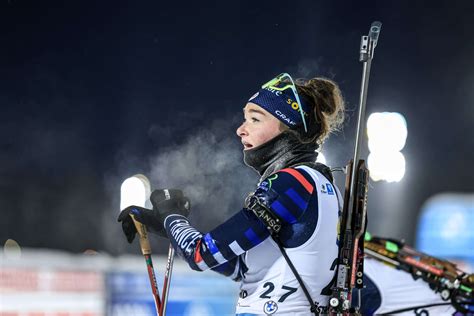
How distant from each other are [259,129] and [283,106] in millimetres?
81

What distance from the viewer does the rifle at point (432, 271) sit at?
3562 millimetres

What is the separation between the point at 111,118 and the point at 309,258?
2496 mm

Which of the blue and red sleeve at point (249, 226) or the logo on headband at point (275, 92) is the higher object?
the logo on headband at point (275, 92)

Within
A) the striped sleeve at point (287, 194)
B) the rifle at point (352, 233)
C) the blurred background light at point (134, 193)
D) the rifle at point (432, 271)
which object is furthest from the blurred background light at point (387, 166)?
the striped sleeve at point (287, 194)

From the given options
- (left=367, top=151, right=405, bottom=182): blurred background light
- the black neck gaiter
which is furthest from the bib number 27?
(left=367, top=151, right=405, bottom=182): blurred background light

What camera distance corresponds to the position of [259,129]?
194cm

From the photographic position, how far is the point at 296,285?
1.76m

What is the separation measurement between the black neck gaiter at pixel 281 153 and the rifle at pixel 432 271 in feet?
5.72

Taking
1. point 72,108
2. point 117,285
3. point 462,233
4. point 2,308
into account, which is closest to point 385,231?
point 462,233

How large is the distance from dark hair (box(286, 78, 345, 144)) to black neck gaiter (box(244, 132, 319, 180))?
0.10 ft

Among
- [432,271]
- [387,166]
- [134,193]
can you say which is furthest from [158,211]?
[387,166]

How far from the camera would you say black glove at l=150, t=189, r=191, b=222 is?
2.01 metres

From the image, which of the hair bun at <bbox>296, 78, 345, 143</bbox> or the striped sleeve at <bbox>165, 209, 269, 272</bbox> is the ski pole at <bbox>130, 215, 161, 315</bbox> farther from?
the hair bun at <bbox>296, 78, 345, 143</bbox>

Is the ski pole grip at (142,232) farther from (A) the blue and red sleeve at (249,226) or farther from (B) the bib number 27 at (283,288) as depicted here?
(B) the bib number 27 at (283,288)
